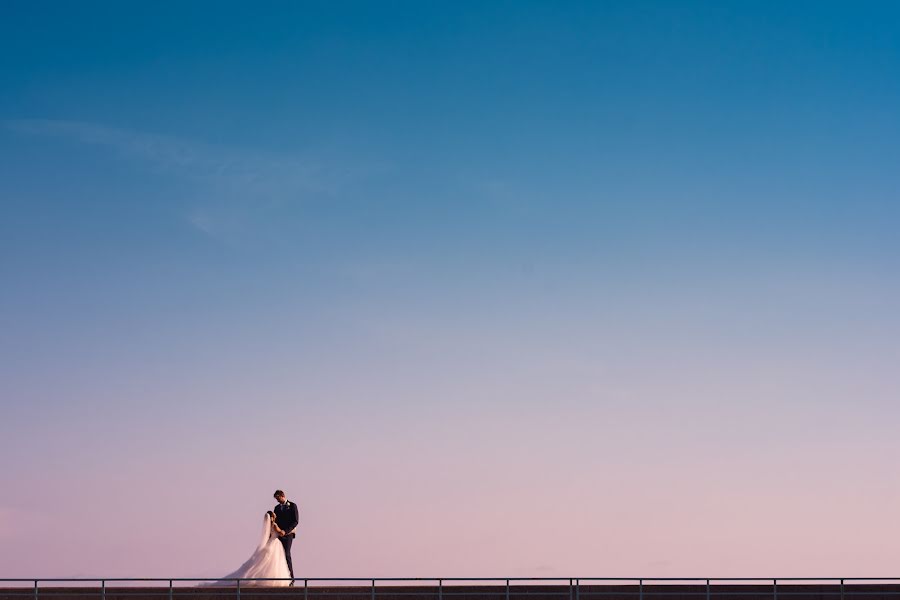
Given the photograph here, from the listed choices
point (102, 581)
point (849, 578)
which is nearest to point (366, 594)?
point (102, 581)

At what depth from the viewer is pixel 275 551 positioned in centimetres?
6612

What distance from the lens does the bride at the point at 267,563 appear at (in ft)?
216

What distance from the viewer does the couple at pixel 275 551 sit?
6588cm

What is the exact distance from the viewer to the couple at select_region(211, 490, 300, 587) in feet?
216

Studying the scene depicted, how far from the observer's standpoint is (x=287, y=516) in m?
66.1

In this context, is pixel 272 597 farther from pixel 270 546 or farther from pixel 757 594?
pixel 757 594

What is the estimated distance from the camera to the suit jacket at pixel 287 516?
6606 centimetres

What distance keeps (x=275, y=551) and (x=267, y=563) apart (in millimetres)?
350

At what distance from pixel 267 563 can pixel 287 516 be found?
3.94 feet

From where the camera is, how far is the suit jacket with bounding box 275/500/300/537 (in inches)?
2601

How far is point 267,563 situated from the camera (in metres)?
66.0

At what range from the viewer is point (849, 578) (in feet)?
217

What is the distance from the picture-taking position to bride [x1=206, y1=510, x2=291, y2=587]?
216 ft

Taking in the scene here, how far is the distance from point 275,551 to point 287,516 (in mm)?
883
